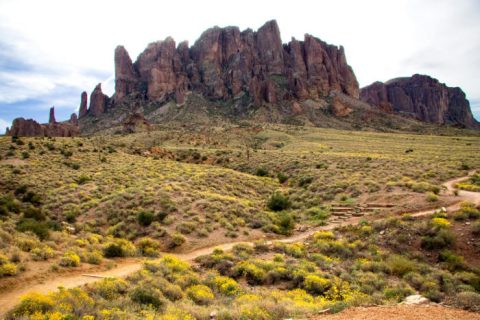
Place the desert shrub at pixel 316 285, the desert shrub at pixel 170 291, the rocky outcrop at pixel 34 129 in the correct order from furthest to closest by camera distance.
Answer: the rocky outcrop at pixel 34 129, the desert shrub at pixel 316 285, the desert shrub at pixel 170 291

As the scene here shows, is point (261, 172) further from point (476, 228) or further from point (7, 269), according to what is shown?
point (7, 269)

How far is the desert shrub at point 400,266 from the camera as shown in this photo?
13367 millimetres

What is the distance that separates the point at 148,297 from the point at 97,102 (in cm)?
16751

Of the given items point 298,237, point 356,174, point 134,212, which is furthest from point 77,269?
point 356,174

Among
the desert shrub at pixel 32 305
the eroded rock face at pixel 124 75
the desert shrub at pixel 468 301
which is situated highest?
the eroded rock face at pixel 124 75

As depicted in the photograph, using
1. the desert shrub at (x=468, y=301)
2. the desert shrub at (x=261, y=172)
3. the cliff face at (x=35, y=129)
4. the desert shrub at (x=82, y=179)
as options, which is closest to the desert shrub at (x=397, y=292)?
the desert shrub at (x=468, y=301)

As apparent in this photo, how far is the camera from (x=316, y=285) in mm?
12008

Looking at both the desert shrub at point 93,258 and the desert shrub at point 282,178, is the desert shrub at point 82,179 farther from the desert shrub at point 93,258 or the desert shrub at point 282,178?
the desert shrub at point 282,178

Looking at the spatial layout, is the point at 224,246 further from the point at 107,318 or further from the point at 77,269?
the point at 107,318

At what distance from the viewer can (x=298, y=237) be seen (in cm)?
1945

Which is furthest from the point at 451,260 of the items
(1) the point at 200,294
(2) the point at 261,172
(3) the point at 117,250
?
(2) the point at 261,172

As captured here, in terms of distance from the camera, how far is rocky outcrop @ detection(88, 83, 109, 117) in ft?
508

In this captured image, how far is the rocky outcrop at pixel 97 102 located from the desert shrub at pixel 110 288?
161 meters

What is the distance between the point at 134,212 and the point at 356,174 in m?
24.0
